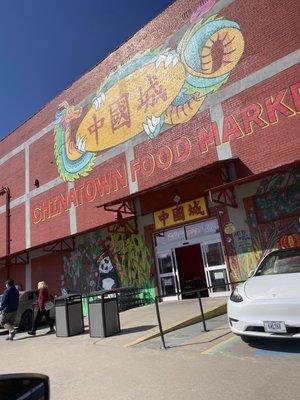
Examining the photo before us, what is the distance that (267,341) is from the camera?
6828 mm

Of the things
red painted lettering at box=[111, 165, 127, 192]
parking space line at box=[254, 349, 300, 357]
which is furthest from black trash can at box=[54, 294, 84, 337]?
red painted lettering at box=[111, 165, 127, 192]

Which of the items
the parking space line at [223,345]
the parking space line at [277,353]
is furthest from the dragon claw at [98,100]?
the parking space line at [277,353]

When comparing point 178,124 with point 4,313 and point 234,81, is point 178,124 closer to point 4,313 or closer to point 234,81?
point 234,81

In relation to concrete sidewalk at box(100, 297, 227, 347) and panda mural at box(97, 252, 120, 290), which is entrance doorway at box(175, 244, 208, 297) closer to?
panda mural at box(97, 252, 120, 290)

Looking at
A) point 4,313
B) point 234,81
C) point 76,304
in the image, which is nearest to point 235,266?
point 76,304

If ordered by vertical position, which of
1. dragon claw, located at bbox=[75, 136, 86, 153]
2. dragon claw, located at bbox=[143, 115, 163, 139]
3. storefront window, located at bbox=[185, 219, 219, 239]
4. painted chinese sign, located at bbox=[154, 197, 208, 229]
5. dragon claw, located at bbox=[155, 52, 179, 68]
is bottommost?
storefront window, located at bbox=[185, 219, 219, 239]

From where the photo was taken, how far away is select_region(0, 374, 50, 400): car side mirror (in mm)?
2266

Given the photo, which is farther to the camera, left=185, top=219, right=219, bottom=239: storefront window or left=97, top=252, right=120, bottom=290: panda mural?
left=97, top=252, right=120, bottom=290: panda mural

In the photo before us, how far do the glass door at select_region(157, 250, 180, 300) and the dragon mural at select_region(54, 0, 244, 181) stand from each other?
5.40 m

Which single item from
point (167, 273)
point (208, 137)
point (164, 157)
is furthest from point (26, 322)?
point (208, 137)

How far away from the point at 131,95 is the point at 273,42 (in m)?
7.31

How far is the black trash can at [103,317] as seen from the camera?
10000 mm

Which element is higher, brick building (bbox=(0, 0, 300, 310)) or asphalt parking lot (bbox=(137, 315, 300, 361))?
brick building (bbox=(0, 0, 300, 310))

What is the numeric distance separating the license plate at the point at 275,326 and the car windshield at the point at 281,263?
1.53 metres
